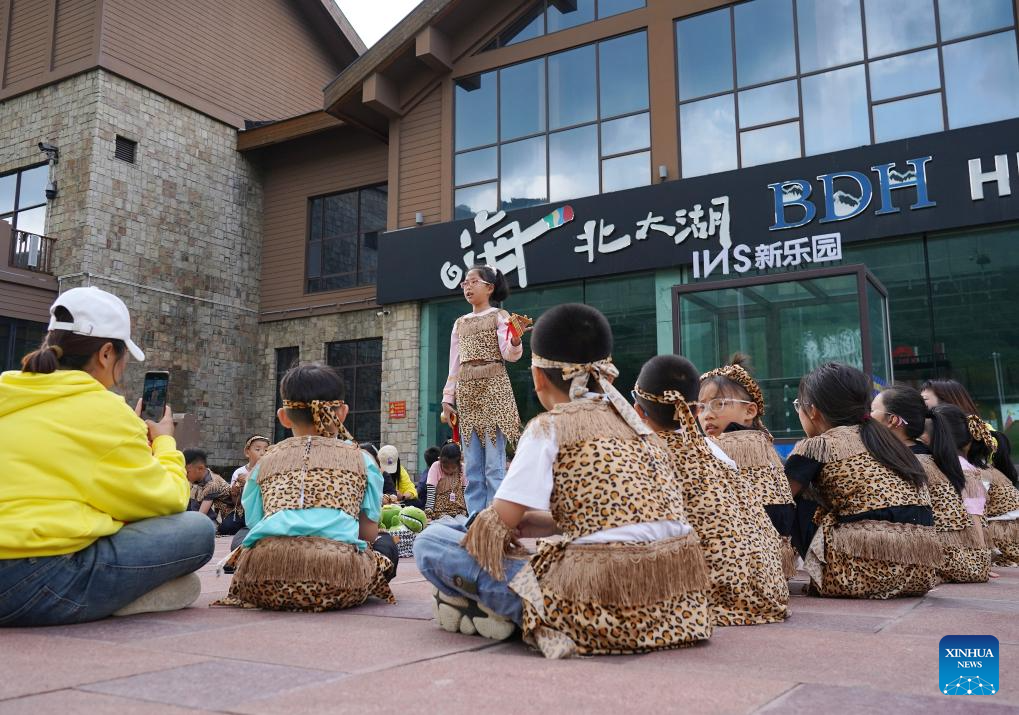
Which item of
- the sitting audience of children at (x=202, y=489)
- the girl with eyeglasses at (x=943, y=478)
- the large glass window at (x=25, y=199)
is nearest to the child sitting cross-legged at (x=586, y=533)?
the girl with eyeglasses at (x=943, y=478)

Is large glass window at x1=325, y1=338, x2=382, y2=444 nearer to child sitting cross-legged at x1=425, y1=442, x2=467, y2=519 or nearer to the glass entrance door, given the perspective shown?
child sitting cross-legged at x1=425, y1=442, x2=467, y2=519

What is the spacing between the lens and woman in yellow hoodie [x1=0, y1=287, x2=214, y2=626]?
2.80 m

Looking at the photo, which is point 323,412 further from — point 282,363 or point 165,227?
point 282,363

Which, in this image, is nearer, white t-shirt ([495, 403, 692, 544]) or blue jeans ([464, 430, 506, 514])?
white t-shirt ([495, 403, 692, 544])

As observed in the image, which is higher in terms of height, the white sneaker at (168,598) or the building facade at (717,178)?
the building facade at (717,178)

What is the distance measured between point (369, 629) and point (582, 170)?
36.1ft

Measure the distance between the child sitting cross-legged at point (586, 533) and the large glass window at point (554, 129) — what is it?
1042cm

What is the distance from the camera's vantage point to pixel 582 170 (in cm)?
1314

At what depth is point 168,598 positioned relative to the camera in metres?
3.34

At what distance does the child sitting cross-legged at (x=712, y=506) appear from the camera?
10.2ft

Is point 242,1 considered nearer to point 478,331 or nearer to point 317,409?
point 478,331

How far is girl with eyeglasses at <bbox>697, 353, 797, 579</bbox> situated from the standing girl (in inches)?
80.5

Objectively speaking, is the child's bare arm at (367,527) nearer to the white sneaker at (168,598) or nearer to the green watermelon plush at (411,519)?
the white sneaker at (168,598)

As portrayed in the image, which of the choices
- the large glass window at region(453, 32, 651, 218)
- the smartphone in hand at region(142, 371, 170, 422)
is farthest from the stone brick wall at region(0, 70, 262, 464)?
the smartphone in hand at region(142, 371, 170, 422)
